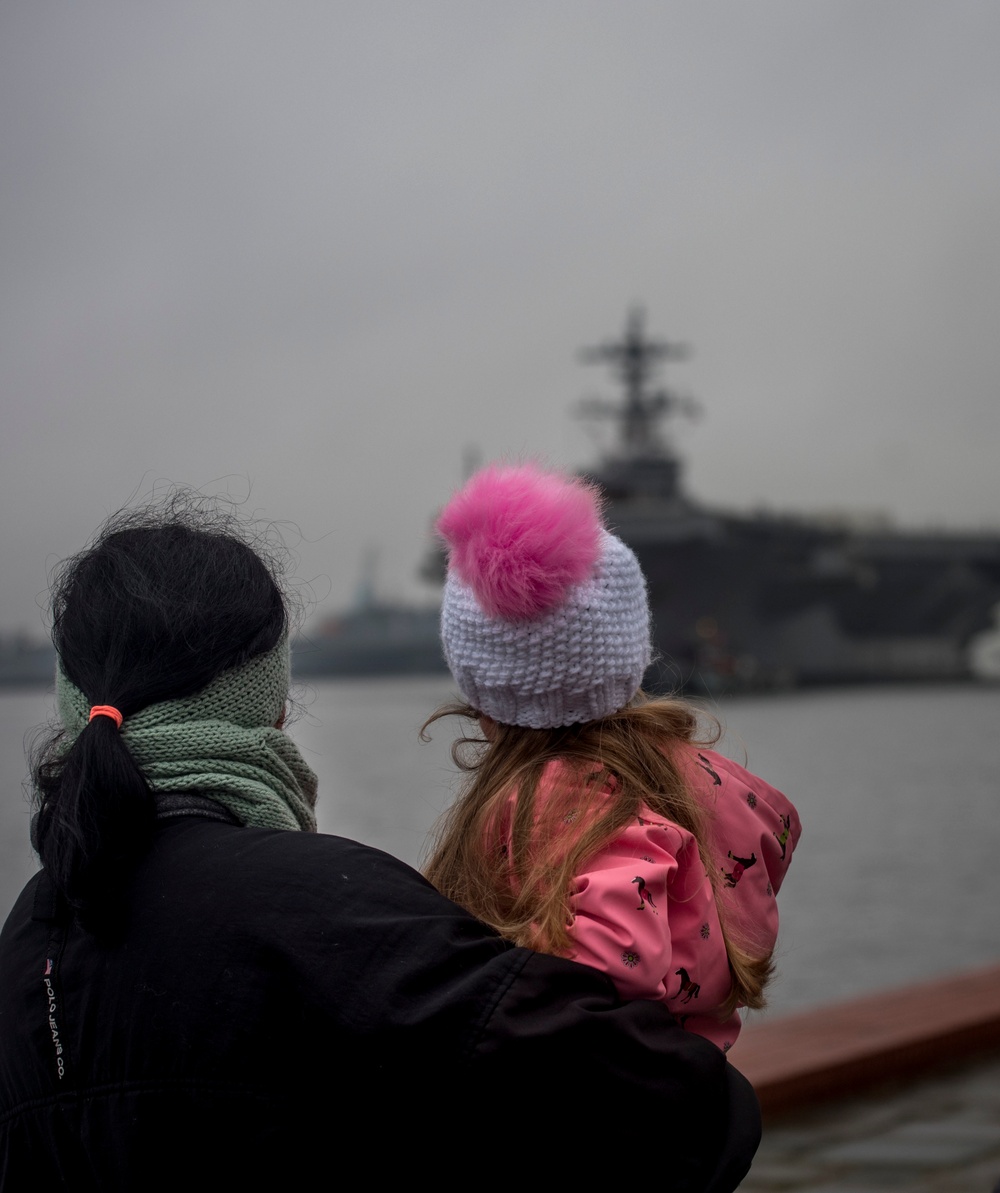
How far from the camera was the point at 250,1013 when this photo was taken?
88 centimetres

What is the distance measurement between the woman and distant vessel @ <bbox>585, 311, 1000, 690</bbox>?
30057 mm

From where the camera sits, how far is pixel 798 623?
128 ft

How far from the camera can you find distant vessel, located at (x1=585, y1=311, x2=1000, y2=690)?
33.3 meters

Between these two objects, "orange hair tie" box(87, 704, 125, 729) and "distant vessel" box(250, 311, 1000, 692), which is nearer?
"orange hair tie" box(87, 704, 125, 729)

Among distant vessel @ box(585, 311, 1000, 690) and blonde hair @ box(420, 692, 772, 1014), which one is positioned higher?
blonde hair @ box(420, 692, 772, 1014)

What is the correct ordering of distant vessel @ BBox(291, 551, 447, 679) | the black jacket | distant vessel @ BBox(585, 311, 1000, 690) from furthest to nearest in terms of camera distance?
distant vessel @ BBox(291, 551, 447, 679), distant vessel @ BBox(585, 311, 1000, 690), the black jacket

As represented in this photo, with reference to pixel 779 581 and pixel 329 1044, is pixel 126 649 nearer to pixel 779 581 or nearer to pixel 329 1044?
pixel 329 1044

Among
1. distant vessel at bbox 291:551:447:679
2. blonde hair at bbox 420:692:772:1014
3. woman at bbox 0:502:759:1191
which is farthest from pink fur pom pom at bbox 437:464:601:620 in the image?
distant vessel at bbox 291:551:447:679

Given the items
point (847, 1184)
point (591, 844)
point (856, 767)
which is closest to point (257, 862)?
point (591, 844)

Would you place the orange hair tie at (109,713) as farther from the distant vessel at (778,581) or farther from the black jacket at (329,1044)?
the distant vessel at (778,581)

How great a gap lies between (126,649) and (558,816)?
0.45 m

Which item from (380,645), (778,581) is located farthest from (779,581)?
(380,645)

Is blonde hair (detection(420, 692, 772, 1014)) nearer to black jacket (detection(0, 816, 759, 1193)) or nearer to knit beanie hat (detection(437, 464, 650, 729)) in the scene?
knit beanie hat (detection(437, 464, 650, 729))

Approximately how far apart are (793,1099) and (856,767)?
50.8 ft
